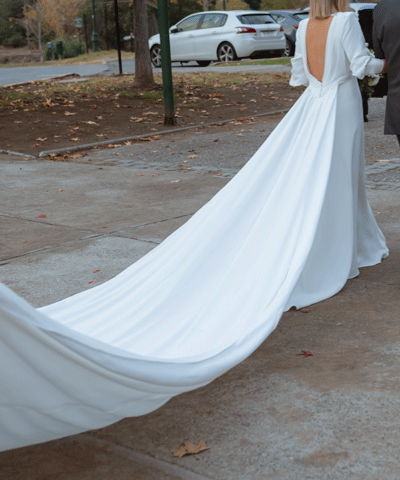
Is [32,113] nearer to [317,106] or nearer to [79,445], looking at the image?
[317,106]

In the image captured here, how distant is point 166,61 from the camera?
11859 millimetres

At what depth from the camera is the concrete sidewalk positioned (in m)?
2.58

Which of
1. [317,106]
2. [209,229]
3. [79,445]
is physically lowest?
[79,445]

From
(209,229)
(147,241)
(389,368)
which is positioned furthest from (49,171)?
(389,368)

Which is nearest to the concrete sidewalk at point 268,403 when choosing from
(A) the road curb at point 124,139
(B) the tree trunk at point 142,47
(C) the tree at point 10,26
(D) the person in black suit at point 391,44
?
(D) the person in black suit at point 391,44

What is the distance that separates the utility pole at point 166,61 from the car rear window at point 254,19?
11235 millimetres

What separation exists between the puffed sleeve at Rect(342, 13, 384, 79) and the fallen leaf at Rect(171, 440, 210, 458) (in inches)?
105

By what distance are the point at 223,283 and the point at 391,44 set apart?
1984 millimetres

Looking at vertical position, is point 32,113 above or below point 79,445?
above

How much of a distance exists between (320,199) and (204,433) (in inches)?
74.8

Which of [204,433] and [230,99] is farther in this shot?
[230,99]

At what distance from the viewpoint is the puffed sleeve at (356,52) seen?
13.8 feet

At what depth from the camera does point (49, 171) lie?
9133mm

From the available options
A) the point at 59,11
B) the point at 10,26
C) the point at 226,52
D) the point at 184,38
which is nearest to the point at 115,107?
the point at 184,38
